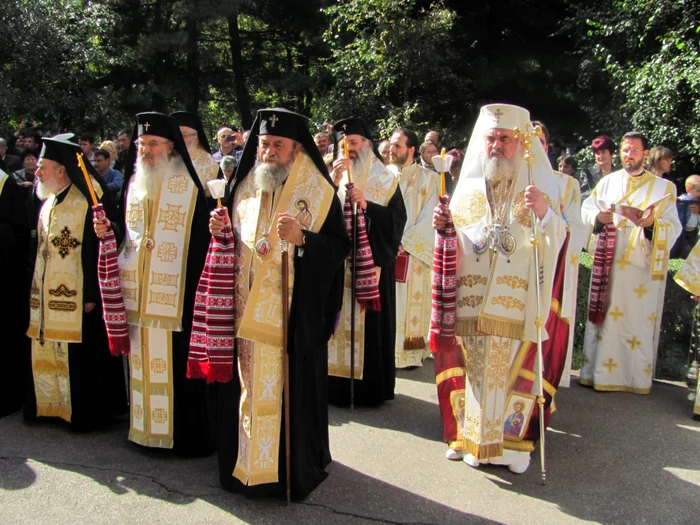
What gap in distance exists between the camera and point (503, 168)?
4.59 meters

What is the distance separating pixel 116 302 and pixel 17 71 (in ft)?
41.3

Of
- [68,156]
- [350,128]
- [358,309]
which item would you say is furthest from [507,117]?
[68,156]

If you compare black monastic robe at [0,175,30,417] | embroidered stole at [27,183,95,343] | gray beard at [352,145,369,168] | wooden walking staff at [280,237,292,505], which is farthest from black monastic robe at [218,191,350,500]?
black monastic robe at [0,175,30,417]

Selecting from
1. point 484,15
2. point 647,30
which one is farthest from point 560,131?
point 647,30

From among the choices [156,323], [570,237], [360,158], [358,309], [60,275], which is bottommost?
[358,309]

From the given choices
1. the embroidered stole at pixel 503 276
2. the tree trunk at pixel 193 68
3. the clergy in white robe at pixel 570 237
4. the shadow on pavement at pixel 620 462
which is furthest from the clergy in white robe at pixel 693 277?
the tree trunk at pixel 193 68

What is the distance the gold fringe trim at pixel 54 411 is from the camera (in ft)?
17.8

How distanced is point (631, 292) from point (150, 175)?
474cm

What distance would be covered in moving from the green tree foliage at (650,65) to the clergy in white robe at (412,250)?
5600 millimetres

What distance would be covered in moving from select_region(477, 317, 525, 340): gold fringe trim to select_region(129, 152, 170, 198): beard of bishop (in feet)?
8.07

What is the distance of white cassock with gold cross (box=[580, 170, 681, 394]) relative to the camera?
6684mm

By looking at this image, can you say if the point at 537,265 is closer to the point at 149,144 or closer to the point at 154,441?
the point at 149,144

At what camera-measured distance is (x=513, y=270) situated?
4.54m

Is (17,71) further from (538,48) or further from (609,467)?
(609,467)
